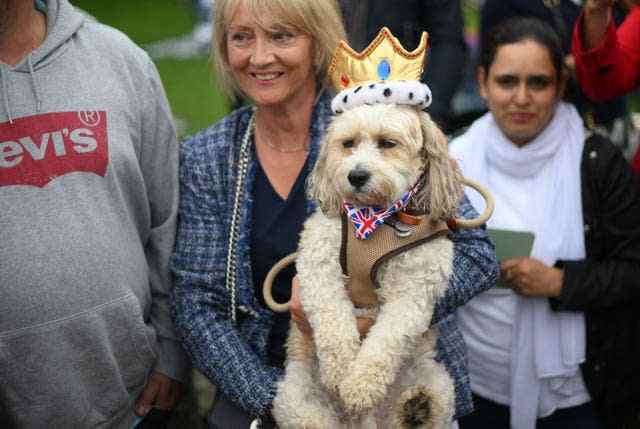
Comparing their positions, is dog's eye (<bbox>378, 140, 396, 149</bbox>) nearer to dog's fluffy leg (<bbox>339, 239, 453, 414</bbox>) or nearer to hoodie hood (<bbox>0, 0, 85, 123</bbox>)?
dog's fluffy leg (<bbox>339, 239, 453, 414</bbox>)

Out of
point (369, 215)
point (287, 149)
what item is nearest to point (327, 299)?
point (369, 215)

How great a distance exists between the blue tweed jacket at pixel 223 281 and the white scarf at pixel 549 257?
1.50 ft

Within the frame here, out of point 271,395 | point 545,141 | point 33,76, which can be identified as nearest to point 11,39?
point 33,76

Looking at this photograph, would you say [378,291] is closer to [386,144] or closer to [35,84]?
[386,144]

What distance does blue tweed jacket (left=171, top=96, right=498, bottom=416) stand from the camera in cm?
240

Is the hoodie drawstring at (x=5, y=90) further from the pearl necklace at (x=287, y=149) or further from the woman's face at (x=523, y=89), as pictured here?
the woman's face at (x=523, y=89)

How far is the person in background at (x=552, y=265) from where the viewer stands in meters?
2.76

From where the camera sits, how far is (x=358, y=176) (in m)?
2.15

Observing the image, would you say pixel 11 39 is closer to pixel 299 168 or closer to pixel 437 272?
pixel 299 168

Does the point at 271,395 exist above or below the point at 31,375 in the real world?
below

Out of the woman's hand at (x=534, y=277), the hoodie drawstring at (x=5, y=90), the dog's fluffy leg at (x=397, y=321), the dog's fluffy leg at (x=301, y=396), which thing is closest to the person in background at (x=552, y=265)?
the woman's hand at (x=534, y=277)

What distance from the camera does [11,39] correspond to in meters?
2.22

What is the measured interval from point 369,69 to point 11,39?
110 cm

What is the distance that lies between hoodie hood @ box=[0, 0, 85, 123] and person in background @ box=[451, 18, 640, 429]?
1610 millimetres
